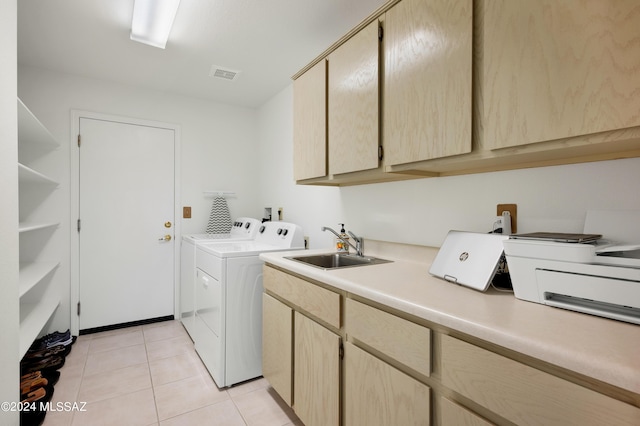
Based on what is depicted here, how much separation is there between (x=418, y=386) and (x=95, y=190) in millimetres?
3280

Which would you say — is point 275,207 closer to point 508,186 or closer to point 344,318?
point 344,318

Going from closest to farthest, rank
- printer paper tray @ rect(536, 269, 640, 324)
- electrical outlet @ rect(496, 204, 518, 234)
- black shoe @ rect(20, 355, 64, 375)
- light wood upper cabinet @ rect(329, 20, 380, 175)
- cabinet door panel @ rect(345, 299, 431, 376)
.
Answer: printer paper tray @ rect(536, 269, 640, 324) < cabinet door panel @ rect(345, 299, 431, 376) < electrical outlet @ rect(496, 204, 518, 234) < light wood upper cabinet @ rect(329, 20, 380, 175) < black shoe @ rect(20, 355, 64, 375)

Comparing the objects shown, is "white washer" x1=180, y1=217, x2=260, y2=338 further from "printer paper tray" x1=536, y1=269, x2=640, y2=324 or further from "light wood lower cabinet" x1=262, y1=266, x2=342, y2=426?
"printer paper tray" x1=536, y1=269, x2=640, y2=324

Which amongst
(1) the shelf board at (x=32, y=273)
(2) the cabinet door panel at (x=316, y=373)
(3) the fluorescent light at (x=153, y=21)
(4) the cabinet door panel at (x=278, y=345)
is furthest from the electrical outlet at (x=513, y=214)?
(1) the shelf board at (x=32, y=273)

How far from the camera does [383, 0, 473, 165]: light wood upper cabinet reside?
112 centimetres

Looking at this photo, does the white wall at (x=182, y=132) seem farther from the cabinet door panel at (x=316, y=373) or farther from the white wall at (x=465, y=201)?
the cabinet door panel at (x=316, y=373)

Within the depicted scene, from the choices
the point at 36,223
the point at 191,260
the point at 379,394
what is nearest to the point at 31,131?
the point at 36,223

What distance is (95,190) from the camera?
9.57ft

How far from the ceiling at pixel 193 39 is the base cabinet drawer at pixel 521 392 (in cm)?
193

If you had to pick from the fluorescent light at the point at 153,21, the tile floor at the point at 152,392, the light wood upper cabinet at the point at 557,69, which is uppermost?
the fluorescent light at the point at 153,21

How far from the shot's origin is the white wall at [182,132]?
2.74 meters

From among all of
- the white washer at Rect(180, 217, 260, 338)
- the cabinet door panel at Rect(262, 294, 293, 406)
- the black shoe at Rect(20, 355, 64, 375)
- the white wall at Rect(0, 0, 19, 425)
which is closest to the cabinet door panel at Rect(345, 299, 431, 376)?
the cabinet door panel at Rect(262, 294, 293, 406)

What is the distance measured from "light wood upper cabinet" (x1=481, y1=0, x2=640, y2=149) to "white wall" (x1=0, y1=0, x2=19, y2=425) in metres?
2.03

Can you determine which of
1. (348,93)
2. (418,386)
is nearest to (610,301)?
(418,386)
